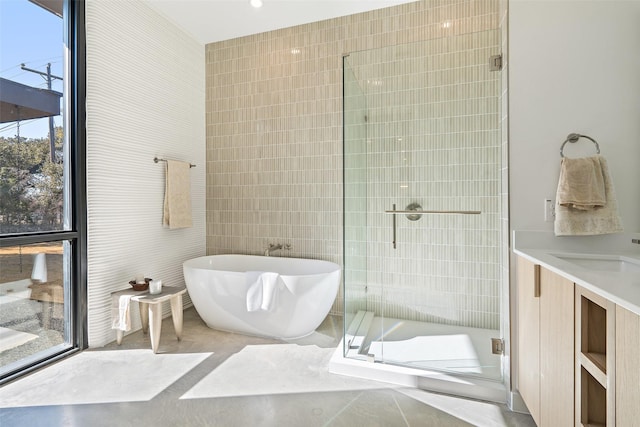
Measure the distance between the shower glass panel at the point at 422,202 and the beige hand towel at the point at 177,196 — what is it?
5.76 ft

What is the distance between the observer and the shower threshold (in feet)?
6.37

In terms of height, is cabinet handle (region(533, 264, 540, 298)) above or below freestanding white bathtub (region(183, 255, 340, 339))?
above

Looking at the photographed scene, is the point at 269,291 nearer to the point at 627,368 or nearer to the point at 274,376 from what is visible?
the point at 274,376

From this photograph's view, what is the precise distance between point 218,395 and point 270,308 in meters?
0.71

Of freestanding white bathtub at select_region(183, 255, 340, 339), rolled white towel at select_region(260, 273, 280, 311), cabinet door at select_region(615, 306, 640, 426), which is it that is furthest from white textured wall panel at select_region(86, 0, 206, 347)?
cabinet door at select_region(615, 306, 640, 426)

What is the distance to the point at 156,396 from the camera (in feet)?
6.23

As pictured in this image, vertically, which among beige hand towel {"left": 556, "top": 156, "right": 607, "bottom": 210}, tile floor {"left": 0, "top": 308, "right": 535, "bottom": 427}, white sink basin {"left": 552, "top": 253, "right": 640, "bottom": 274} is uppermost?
beige hand towel {"left": 556, "top": 156, "right": 607, "bottom": 210}

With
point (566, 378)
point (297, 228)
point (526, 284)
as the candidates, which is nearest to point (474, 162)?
→ point (526, 284)

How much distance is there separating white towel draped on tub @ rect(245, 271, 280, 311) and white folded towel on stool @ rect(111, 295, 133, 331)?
923 mm

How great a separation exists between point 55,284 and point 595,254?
11.2ft

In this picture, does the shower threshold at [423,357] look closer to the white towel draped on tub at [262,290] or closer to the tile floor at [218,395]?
the tile floor at [218,395]

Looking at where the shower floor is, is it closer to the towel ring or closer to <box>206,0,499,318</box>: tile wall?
<box>206,0,499,318</box>: tile wall

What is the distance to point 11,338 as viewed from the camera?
2.10 m

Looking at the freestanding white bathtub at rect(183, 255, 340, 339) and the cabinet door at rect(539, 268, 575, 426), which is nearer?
the cabinet door at rect(539, 268, 575, 426)
